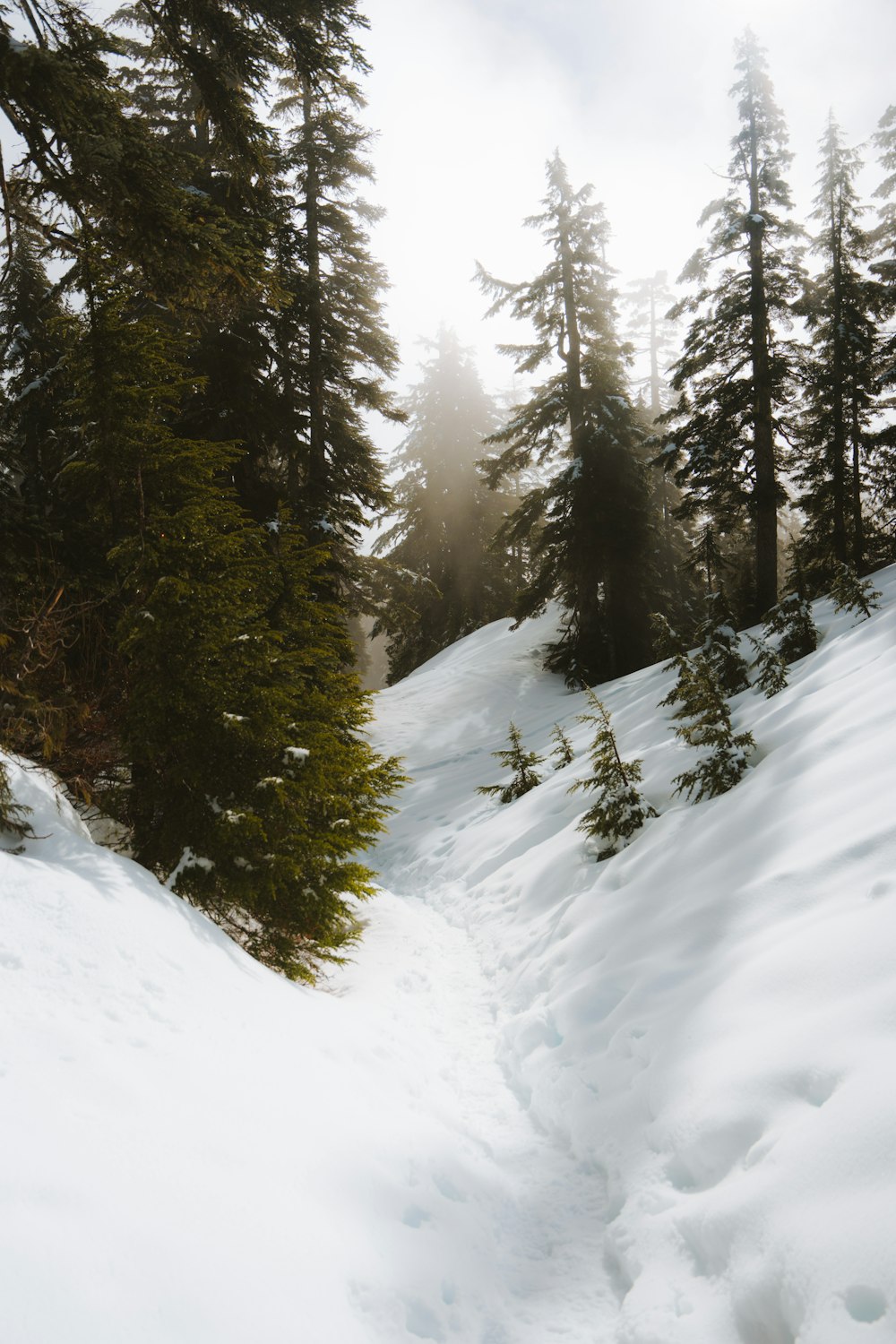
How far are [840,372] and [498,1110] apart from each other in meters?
19.2

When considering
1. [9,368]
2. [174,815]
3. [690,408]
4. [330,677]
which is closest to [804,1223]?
[174,815]

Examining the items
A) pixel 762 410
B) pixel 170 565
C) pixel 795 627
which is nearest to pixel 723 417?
pixel 762 410

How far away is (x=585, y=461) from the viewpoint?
57.9 feet

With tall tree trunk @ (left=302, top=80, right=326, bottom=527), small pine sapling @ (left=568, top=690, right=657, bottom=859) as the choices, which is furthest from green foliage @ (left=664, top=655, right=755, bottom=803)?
tall tree trunk @ (left=302, top=80, right=326, bottom=527)

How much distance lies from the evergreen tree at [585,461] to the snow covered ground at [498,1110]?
11973 millimetres

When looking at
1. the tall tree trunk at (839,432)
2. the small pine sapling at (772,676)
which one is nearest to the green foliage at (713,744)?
the small pine sapling at (772,676)

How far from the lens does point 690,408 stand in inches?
623

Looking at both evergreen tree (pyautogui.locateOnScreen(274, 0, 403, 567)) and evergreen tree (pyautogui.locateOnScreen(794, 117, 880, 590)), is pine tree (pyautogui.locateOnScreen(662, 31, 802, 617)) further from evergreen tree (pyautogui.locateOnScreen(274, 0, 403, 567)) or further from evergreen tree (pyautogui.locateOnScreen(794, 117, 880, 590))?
evergreen tree (pyautogui.locateOnScreen(274, 0, 403, 567))

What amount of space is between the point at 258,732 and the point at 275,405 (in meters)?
9.40

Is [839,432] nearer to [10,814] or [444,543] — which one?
[444,543]

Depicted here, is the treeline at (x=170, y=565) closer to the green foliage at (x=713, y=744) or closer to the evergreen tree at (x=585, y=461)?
the green foliage at (x=713, y=744)

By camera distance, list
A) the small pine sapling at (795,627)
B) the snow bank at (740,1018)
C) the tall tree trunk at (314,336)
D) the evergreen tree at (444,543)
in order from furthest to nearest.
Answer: the evergreen tree at (444,543) < the tall tree trunk at (314,336) < the small pine sapling at (795,627) < the snow bank at (740,1018)

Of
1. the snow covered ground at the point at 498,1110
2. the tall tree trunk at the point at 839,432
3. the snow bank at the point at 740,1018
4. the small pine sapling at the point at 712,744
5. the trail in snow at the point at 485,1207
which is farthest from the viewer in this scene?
the tall tree trunk at the point at 839,432

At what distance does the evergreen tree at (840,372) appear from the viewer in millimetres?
16484
